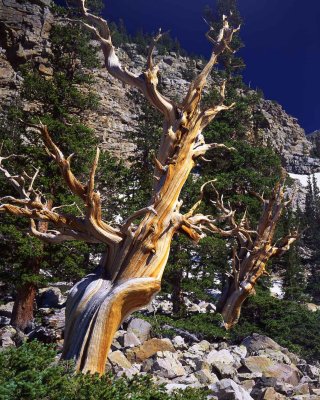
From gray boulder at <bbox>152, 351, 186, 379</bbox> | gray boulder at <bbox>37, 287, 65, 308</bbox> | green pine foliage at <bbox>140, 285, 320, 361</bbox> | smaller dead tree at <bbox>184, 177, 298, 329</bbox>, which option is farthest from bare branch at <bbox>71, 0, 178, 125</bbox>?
gray boulder at <bbox>37, 287, 65, 308</bbox>

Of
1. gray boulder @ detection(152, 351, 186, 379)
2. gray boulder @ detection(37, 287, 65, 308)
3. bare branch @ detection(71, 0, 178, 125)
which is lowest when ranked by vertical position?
gray boulder @ detection(37, 287, 65, 308)

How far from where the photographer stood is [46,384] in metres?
2.60

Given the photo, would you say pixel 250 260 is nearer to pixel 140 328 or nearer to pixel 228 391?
pixel 140 328

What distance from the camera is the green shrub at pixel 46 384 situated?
239cm

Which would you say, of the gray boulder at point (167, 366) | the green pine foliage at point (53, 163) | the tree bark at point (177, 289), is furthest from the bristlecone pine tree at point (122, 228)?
the tree bark at point (177, 289)

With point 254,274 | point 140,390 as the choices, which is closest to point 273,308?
point 254,274

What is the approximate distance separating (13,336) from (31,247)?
2205 mm

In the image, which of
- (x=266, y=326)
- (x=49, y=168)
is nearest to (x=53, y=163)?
(x=49, y=168)

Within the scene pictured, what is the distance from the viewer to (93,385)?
8.92ft

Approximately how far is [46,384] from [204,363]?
4655mm

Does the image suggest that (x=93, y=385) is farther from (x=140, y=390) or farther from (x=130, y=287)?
(x=130, y=287)

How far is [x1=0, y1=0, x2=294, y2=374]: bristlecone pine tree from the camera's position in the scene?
448 centimetres

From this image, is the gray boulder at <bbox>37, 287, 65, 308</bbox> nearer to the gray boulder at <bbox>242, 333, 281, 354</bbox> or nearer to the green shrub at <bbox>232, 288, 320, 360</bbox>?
the green shrub at <bbox>232, 288, 320, 360</bbox>

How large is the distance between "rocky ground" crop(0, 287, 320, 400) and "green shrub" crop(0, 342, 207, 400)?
96.5 inches
